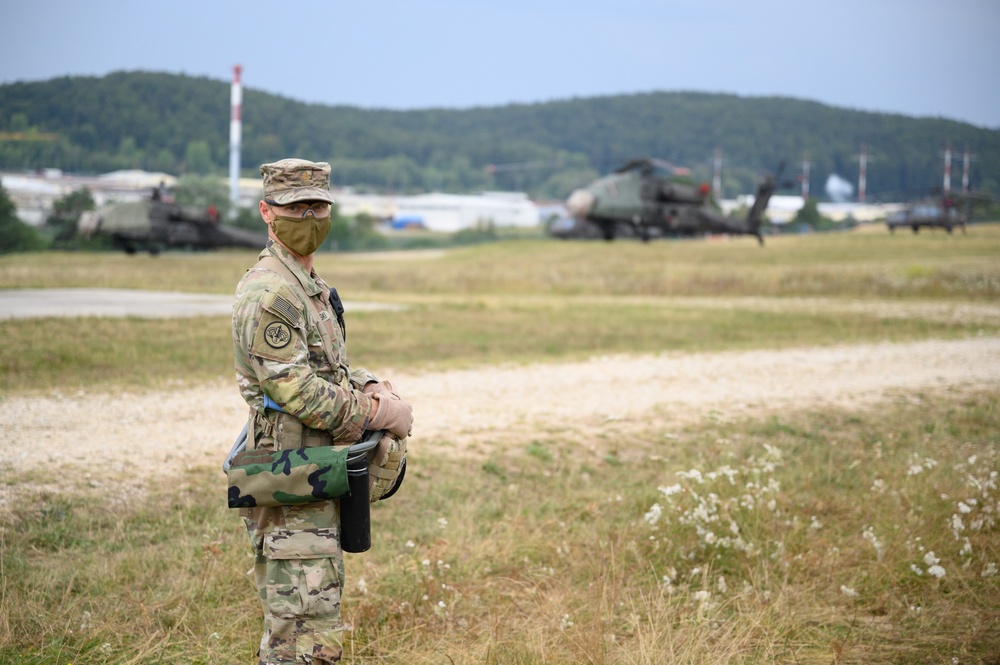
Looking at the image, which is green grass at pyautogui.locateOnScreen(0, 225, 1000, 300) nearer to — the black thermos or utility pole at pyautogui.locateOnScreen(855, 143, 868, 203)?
the black thermos

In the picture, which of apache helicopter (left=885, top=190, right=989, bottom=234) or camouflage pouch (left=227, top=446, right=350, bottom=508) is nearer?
camouflage pouch (left=227, top=446, right=350, bottom=508)

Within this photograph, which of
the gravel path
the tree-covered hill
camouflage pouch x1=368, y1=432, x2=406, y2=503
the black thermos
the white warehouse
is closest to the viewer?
the black thermos

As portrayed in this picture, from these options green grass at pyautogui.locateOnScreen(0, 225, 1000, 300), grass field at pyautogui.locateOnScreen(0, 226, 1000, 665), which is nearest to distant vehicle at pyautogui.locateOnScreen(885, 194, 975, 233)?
green grass at pyautogui.locateOnScreen(0, 225, 1000, 300)

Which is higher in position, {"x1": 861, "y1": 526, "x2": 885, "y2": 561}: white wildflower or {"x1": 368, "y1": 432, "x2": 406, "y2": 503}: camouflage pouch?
{"x1": 368, "y1": 432, "x2": 406, "y2": 503}: camouflage pouch

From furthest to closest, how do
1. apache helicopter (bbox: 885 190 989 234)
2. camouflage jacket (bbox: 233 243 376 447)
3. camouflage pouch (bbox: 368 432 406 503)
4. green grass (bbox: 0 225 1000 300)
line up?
apache helicopter (bbox: 885 190 989 234), green grass (bbox: 0 225 1000 300), camouflage pouch (bbox: 368 432 406 503), camouflage jacket (bbox: 233 243 376 447)

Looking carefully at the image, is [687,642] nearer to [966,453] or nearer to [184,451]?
[184,451]

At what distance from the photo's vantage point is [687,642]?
14.3 ft

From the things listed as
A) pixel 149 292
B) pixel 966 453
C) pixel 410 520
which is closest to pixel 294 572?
pixel 410 520

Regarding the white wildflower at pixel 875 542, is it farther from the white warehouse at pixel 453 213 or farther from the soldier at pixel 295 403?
the white warehouse at pixel 453 213

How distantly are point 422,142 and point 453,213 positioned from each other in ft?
214

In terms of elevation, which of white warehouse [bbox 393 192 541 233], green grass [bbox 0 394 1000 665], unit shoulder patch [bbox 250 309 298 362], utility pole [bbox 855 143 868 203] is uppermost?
utility pole [bbox 855 143 868 203]

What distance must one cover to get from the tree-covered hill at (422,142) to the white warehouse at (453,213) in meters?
6.54

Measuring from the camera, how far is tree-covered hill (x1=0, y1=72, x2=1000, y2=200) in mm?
44594

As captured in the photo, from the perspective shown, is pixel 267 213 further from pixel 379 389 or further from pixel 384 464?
pixel 384 464
